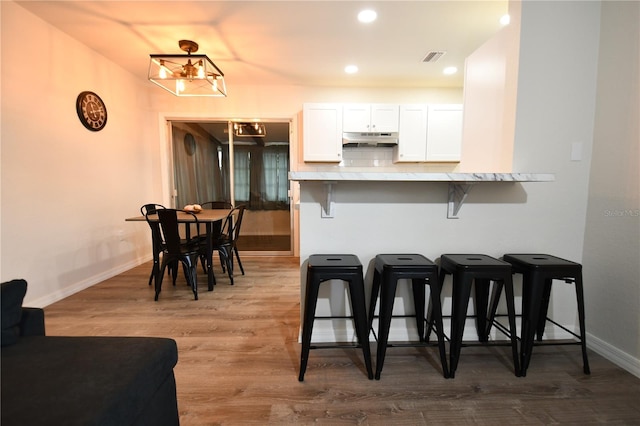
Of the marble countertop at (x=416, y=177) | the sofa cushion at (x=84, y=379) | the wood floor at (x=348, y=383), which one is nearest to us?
the sofa cushion at (x=84, y=379)

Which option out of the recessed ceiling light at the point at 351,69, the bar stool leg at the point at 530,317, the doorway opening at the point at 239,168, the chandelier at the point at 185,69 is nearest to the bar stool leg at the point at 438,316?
the bar stool leg at the point at 530,317

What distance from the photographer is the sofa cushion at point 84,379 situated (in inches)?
28.0

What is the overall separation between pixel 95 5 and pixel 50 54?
781 mm

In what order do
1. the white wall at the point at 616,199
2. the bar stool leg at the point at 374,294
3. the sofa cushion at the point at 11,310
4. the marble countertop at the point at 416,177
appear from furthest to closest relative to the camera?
the bar stool leg at the point at 374,294, the white wall at the point at 616,199, the marble countertop at the point at 416,177, the sofa cushion at the point at 11,310

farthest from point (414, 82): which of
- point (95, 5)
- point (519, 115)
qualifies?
point (95, 5)

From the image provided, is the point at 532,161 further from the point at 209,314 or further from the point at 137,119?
the point at 137,119

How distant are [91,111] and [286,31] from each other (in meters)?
2.38

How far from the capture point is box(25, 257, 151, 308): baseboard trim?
8.22 feet

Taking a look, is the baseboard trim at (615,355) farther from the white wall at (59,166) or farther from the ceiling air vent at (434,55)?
the white wall at (59,166)

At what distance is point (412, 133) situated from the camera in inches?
153

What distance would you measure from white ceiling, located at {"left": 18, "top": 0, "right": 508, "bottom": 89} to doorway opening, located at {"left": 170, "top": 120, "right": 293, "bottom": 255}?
3.14 feet

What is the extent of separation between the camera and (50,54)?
2.61 meters

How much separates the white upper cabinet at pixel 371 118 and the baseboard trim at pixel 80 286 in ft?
11.5

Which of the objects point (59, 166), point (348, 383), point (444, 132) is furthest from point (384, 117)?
point (59, 166)
